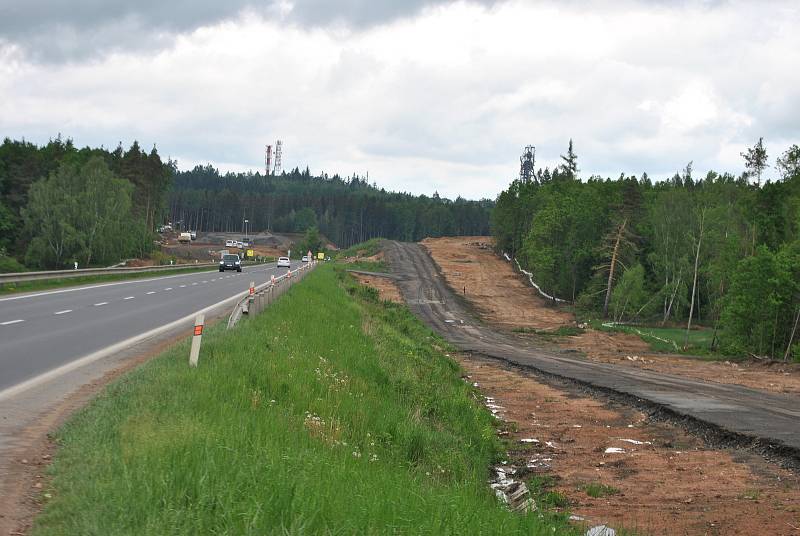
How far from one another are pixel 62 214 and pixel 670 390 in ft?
231

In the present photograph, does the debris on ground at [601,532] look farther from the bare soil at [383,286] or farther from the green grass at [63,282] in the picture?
the bare soil at [383,286]

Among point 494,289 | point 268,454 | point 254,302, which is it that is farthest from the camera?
point 494,289

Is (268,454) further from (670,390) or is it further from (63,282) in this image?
(63,282)

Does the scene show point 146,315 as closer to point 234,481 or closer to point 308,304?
point 308,304

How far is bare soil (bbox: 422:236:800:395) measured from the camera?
36.6m

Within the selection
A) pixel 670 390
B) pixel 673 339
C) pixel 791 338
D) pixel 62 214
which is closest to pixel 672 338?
pixel 673 339

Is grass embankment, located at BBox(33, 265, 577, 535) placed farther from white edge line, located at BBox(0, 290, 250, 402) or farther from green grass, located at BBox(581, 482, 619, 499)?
green grass, located at BBox(581, 482, 619, 499)

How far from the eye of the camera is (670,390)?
89.3 feet

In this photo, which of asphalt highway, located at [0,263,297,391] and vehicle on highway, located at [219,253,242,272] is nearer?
asphalt highway, located at [0,263,297,391]

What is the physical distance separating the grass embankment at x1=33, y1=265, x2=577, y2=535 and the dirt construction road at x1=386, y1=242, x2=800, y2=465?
555cm

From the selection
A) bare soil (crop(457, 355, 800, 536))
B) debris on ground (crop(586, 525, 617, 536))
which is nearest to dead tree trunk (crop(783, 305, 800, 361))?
bare soil (crop(457, 355, 800, 536))

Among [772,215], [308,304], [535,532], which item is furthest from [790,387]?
[772,215]

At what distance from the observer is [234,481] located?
6.61m

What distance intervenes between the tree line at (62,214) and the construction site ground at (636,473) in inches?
2182
